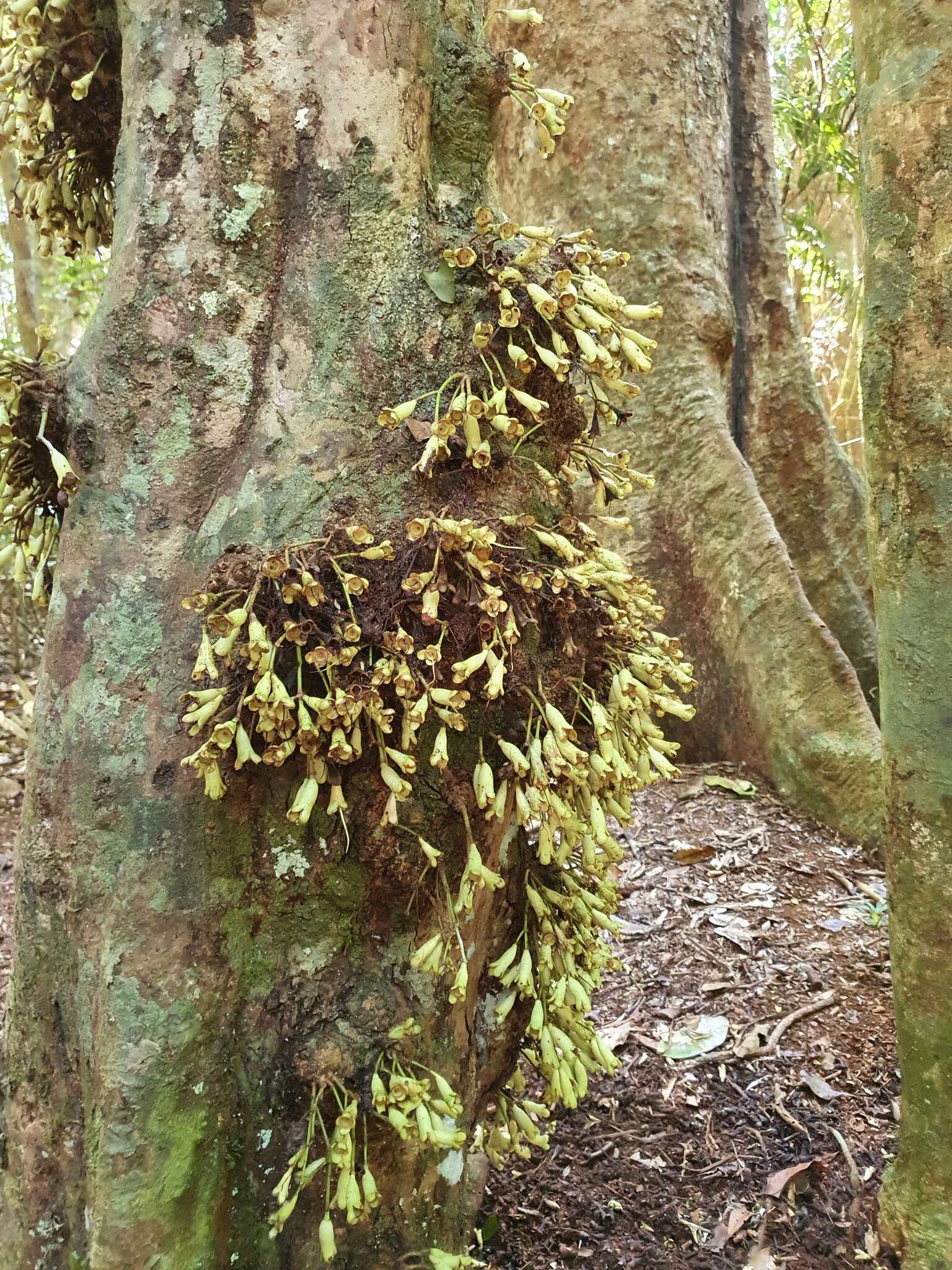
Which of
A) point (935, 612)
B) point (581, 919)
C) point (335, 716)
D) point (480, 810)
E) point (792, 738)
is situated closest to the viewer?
point (335, 716)

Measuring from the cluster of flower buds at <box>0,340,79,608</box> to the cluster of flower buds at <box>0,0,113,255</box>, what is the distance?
68 centimetres

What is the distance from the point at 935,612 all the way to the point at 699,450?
2.62 m

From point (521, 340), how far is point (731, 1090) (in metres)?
2.09

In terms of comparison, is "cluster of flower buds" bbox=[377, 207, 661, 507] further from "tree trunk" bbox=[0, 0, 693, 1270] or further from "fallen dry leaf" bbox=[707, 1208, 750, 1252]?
"fallen dry leaf" bbox=[707, 1208, 750, 1252]

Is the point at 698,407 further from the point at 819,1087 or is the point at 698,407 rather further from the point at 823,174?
the point at 823,174

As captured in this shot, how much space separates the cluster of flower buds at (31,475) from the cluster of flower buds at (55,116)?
0.68m

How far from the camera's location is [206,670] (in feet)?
4.78

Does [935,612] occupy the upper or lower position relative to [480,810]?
upper

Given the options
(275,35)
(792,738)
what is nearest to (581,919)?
(275,35)

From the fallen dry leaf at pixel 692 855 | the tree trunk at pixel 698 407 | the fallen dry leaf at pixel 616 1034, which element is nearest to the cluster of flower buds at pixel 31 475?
the fallen dry leaf at pixel 616 1034

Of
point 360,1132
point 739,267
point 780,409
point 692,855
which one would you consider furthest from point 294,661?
point 739,267

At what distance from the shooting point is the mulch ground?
6.82 ft

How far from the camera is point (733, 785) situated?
409 centimetres

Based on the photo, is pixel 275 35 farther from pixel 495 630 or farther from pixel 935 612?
pixel 935 612
